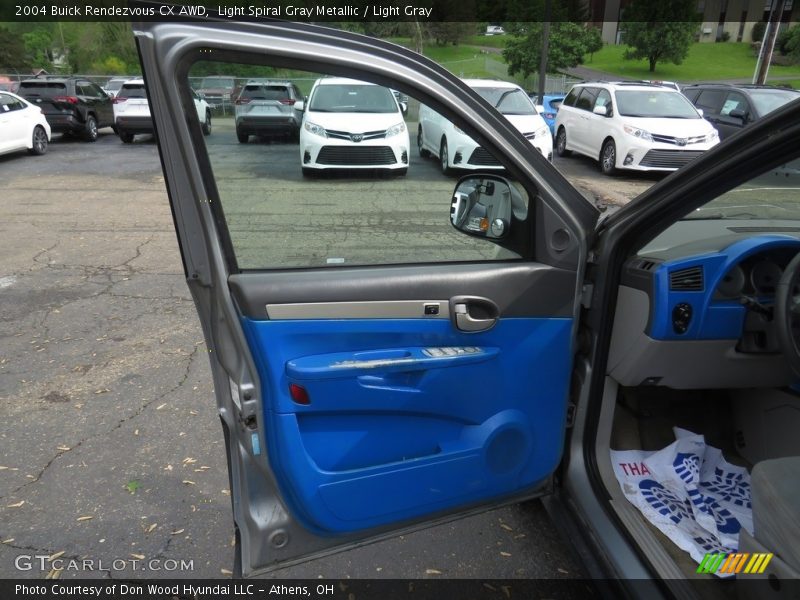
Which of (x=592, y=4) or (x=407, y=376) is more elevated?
(x=592, y=4)

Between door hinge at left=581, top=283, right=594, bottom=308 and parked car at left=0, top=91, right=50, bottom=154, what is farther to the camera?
parked car at left=0, top=91, right=50, bottom=154

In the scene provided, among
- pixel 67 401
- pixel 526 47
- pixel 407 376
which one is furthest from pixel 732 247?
pixel 526 47

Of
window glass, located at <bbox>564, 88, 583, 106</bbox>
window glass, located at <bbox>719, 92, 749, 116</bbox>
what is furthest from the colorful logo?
window glass, located at <bbox>564, 88, 583, 106</bbox>

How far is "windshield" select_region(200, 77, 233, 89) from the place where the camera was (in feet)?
5.03

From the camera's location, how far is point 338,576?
2309mm

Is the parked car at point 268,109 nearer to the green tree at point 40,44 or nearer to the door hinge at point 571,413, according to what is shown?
the door hinge at point 571,413

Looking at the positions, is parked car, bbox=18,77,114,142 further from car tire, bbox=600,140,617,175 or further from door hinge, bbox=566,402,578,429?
door hinge, bbox=566,402,578,429

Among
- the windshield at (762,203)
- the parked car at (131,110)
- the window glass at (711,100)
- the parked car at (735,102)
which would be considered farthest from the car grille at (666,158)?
the parked car at (131,110)

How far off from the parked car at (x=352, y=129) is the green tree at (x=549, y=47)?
3102cm

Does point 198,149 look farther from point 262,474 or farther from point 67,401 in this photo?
point 67,401

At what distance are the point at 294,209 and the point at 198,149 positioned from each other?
0.39 meters

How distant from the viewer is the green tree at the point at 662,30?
1421 inches

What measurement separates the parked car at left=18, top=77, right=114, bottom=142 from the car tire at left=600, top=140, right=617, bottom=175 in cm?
1489

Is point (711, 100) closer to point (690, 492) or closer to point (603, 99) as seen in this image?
point (603, 99)
